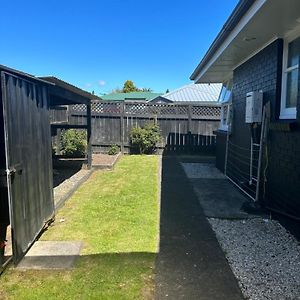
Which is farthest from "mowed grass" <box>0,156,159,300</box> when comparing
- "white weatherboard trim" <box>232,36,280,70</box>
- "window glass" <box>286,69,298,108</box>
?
"white weatherboard trim" <box>232,36,280,70</box>

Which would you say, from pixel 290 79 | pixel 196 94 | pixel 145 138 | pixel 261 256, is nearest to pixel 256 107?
pixel 290 79

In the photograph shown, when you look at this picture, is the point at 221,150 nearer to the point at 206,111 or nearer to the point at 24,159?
the point at 206,111

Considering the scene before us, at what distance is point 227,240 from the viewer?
3.86 metres

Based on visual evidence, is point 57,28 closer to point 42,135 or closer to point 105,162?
point 105,162

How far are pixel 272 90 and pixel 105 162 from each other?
594cm

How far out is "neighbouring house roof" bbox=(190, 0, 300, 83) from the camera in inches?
145

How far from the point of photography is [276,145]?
4.77m

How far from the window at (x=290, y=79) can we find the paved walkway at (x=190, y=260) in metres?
2.05

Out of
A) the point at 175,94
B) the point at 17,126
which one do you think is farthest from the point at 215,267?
the point at 175,94

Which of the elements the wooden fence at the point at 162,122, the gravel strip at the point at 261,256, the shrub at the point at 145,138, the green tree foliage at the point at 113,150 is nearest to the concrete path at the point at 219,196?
the gravel strip at the point at 261,256

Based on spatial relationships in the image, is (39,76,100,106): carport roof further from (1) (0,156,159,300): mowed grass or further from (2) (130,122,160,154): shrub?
(2) (130,122,160,154): shrub

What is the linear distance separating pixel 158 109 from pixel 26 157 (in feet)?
31.6

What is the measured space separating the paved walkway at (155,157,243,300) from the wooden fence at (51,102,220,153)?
7.37 m

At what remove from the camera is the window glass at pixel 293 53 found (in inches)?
179
